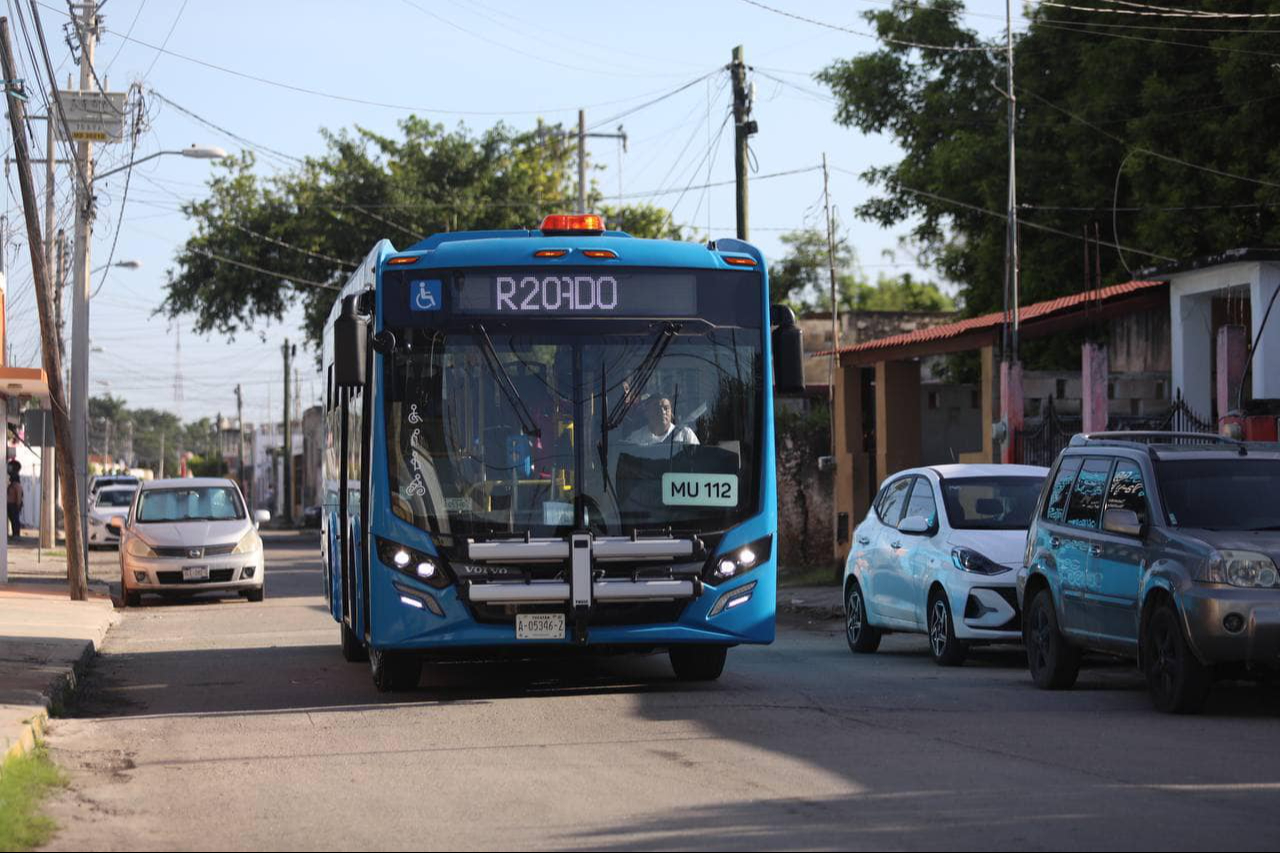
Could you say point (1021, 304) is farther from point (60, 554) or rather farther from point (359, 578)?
point (359, 578)

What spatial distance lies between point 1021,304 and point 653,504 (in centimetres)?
2549

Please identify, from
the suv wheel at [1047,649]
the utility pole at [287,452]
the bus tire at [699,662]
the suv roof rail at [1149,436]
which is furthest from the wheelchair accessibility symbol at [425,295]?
the utility pole at [287,452]

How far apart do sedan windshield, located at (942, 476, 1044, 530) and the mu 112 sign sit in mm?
4244

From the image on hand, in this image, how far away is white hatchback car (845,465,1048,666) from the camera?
14906mm

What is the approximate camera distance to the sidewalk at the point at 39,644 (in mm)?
11588

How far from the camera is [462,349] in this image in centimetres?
1236

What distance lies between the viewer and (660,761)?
9562 mm

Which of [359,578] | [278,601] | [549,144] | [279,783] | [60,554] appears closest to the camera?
[279,783]

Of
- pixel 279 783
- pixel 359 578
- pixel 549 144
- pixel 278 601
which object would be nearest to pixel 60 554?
pixel 278 601

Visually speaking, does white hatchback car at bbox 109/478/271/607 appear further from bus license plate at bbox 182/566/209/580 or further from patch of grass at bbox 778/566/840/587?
patch of grass at bbox 778/566/840/587

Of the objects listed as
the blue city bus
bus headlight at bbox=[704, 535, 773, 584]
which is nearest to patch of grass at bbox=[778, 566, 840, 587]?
bus headlight at bbox=[704, 535, 773, 584]

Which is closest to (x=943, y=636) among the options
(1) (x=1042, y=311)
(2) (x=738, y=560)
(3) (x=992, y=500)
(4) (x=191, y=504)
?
(3) (x=992, y=500)

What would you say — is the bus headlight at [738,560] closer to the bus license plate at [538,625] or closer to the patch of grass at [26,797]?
the bus license plate at [538,625]

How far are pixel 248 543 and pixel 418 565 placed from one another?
46.4 ft
